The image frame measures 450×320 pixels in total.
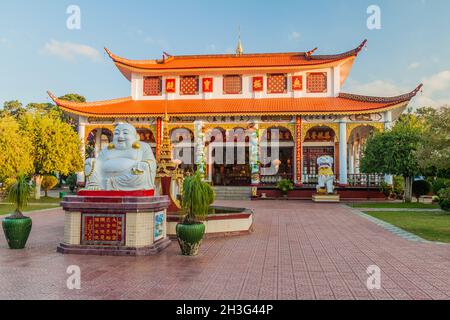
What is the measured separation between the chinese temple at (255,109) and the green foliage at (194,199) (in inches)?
708

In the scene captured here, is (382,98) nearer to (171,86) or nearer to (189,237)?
(171,86)

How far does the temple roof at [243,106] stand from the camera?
2500 centimetres

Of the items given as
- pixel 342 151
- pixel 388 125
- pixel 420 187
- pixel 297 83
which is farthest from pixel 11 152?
pixel 420 187

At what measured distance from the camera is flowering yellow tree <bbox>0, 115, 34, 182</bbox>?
63.7 ft

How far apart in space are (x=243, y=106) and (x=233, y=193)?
20.4 ft

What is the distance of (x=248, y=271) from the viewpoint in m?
6.57

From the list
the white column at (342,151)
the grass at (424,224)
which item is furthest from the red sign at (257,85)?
the grass at (424,224)

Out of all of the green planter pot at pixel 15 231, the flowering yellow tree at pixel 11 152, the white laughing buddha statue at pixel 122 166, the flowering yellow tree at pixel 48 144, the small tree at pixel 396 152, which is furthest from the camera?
the flowering yellow tree at pixel 48 144

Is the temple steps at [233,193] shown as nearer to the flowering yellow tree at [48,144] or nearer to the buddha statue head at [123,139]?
the flowering yellow tree at [48,144]

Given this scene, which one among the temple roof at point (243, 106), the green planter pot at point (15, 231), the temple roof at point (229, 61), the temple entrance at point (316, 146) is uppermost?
the temple roof at point (229, 61)

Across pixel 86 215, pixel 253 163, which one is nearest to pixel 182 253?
pixel 86 215

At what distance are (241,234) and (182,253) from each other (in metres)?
3.25

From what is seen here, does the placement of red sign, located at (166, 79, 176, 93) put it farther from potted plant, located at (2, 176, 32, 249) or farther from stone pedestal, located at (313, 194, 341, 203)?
potted plant, located at (2, 176, 32, 249)

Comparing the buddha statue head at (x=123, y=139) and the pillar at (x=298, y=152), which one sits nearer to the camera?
the buddha statue head at (x=123, y=139)
